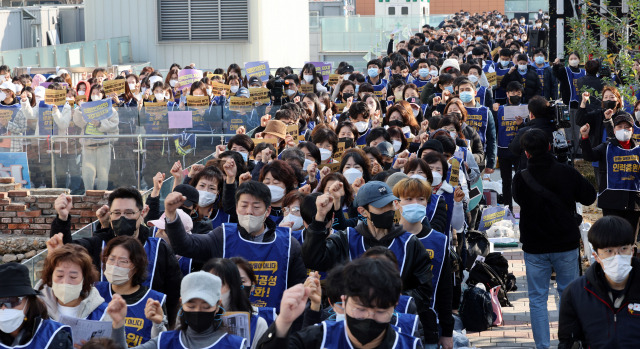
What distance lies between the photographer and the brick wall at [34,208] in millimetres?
15867

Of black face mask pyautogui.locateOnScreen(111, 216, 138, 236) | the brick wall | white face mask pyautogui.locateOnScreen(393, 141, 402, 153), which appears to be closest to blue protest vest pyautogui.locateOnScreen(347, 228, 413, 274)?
black face mask pyautogui.locateOnScreen(111, 216, 138, 236)

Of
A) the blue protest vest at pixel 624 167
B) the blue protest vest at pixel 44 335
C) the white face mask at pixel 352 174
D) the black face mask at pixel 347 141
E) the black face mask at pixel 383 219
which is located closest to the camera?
the blue protest vest at pixel 44 335

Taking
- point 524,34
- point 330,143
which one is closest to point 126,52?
point 524,34

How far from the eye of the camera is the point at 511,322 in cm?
978

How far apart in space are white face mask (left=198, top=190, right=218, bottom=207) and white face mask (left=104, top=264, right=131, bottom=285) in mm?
1782

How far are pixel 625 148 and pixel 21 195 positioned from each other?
30.7ft

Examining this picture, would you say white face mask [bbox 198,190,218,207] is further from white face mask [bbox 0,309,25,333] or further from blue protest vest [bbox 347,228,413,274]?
white face mask [bbox 0,309,25,333]

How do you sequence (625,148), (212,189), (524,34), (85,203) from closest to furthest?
(212,189) → (625,148) → (85,203) → (524,34)

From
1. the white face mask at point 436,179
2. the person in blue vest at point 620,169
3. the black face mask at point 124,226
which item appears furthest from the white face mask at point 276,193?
the person in blue vest at point 620,169

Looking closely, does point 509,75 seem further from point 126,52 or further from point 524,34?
point 524,34

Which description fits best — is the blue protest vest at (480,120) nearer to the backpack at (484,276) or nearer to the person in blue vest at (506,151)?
the person in blue vest at (506,151)


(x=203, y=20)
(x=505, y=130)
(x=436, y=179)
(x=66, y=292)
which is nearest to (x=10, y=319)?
(x=66, y=292)

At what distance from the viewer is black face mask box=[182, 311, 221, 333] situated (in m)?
5.02

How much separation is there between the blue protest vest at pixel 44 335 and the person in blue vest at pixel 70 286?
1.85 ft
